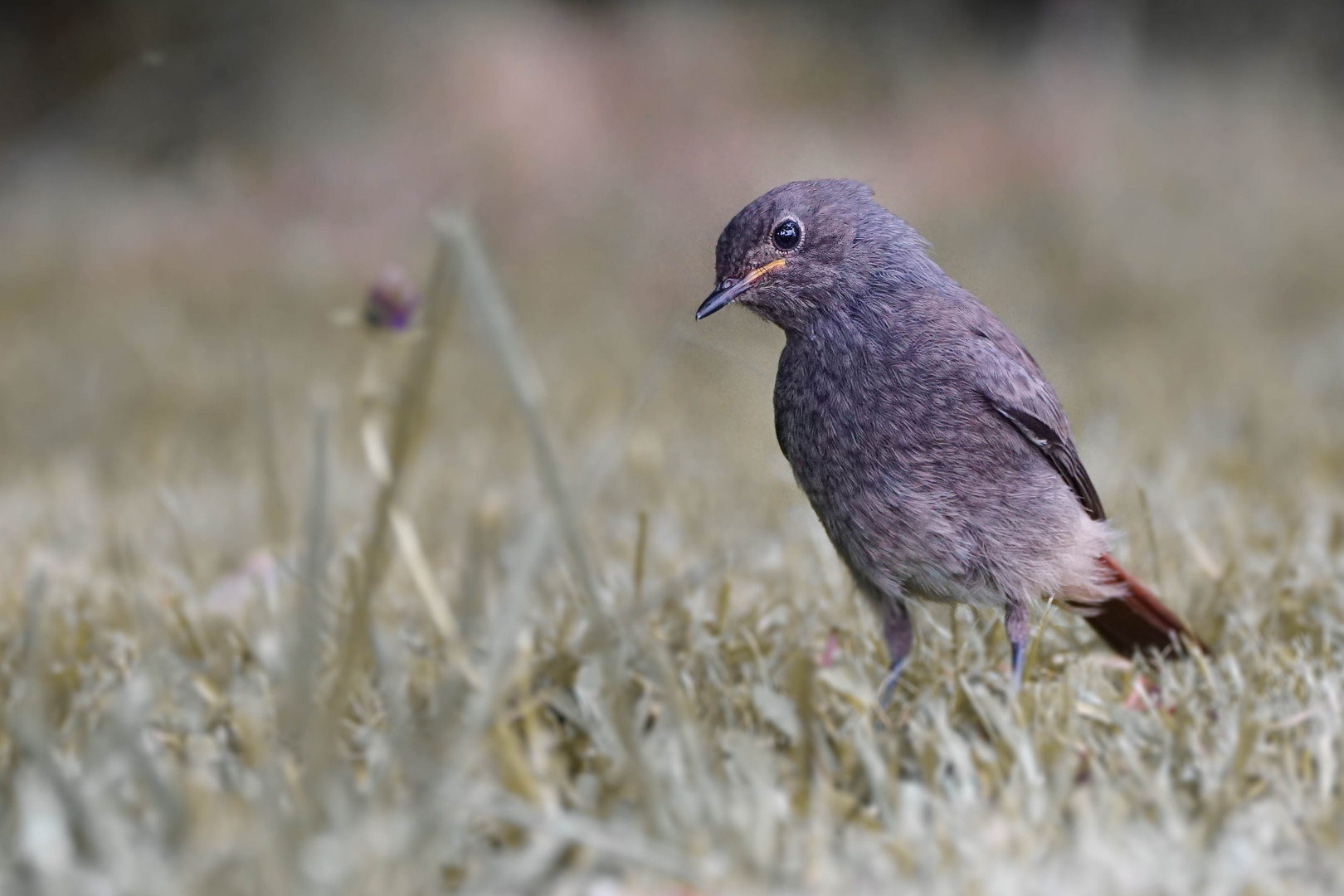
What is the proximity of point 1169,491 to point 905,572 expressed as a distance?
6.70 feet

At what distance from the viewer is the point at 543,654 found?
112 inches

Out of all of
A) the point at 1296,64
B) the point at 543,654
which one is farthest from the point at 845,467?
the point at 1296,64

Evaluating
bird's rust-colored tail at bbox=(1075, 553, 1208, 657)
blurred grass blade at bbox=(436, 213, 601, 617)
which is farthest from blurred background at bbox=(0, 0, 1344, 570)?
blurred grass blade at bbox=(436, 213, 601, 617)

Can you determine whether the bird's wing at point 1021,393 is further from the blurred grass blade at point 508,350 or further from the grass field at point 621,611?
the blurred grass blade at point 508,350

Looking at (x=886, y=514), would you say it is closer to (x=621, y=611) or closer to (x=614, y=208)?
(x=621, y=611)

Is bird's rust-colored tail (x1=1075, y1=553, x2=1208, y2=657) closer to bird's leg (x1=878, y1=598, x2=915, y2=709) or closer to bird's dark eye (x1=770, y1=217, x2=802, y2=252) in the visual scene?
bird's leg (x1=878, y1=598, x2=915, y2=709)

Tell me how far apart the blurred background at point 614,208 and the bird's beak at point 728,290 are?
12 cm

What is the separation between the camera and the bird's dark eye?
9.02ft

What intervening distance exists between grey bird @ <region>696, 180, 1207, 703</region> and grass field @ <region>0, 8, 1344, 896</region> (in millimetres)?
100

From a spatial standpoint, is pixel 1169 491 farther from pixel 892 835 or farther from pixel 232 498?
pixel 232 498

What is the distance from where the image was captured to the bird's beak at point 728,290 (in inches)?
107

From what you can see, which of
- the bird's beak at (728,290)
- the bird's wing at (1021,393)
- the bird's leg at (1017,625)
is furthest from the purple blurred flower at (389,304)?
the bird's leg at (1017,625)

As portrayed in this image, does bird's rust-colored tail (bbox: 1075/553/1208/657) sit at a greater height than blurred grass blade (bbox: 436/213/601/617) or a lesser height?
lesser

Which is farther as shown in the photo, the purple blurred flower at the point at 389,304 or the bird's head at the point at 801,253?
the bird's head at the point at 801,253
